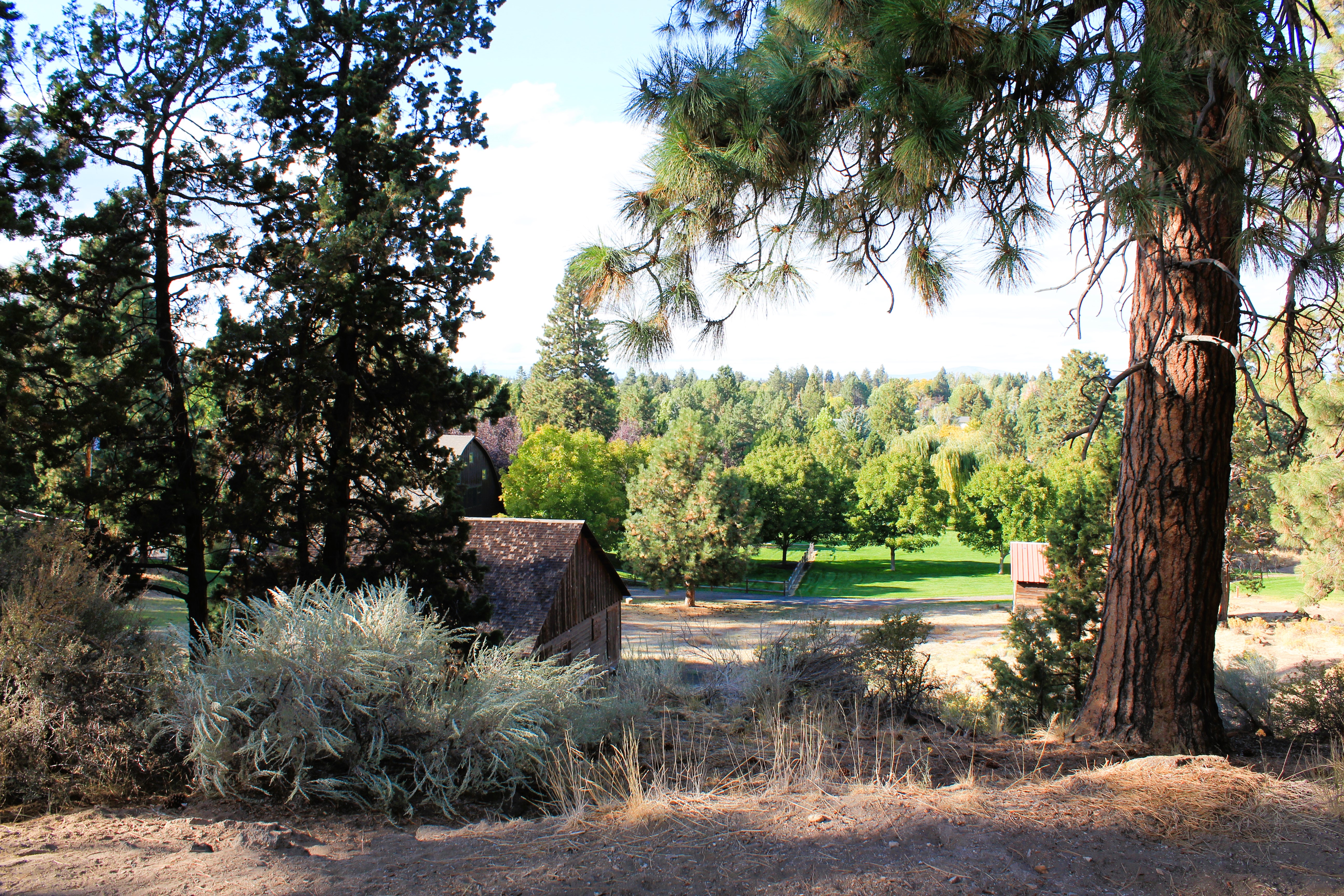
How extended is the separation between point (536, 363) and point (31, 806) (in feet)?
191

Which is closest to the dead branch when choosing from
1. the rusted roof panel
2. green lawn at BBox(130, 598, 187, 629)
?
green lawn at BBox(130, 598, 187, 629)

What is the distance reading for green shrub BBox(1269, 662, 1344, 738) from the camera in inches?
243

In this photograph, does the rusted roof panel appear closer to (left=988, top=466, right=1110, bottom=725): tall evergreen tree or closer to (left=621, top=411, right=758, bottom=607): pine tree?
(left=621, top=411, right=758, bottom=607): pine tree

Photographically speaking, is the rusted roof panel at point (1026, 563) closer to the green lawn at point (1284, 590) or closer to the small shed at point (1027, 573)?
the small shed at point (1027, 573)

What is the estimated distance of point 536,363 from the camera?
6138cm

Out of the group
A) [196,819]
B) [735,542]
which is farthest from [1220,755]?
[735,542]

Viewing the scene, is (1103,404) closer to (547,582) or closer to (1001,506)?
(547,582)

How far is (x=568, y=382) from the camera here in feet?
192

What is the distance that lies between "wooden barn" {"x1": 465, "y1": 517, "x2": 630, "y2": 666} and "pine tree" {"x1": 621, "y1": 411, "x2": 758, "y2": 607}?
12.1m

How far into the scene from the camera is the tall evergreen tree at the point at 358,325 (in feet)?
38.2

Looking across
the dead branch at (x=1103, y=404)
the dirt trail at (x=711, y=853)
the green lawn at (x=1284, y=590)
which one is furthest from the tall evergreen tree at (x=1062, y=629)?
the green lawn at (x=1284, y=590)

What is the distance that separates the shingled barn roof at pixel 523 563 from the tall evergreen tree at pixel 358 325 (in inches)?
160

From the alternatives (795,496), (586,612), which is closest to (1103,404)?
(586,612)

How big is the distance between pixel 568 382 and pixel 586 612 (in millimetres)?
39617
